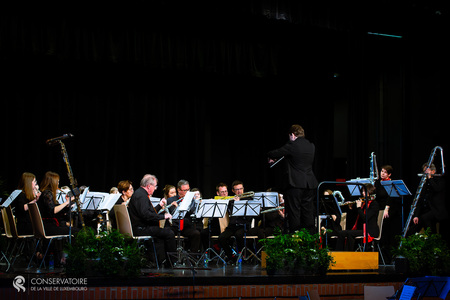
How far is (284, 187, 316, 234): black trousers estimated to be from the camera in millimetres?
6898

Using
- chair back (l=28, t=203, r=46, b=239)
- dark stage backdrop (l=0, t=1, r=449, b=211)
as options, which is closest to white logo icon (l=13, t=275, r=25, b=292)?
chair back (l=28, t=203, r=46, b=239)

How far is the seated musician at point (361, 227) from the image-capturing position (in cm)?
841

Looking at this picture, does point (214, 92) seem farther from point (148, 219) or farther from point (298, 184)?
point (298, 184)

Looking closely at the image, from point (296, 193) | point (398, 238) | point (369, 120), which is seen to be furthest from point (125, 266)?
point (369, 120)

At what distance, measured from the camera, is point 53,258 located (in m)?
7.95

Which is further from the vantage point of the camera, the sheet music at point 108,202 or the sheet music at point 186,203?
the sheet music at point 108,202

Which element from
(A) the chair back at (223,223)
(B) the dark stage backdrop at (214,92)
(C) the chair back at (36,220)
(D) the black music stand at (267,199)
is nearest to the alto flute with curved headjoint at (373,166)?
(B) the dark stage backdrop at (214,92)

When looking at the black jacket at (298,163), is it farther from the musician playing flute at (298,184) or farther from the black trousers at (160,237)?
the black trousers at (160,237)

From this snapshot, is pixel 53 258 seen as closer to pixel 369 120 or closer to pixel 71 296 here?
pixel 71 296

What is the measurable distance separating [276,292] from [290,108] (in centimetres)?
730

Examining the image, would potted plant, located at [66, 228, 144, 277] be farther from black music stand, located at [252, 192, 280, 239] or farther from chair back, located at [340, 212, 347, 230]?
Result: chair back, located at [340, 212, 347, 230]

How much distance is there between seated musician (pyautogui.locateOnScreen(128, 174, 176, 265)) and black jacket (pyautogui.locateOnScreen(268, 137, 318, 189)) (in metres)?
1.93

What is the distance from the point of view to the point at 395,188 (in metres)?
8.38

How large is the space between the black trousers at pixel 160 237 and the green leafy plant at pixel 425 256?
3.13 metres
